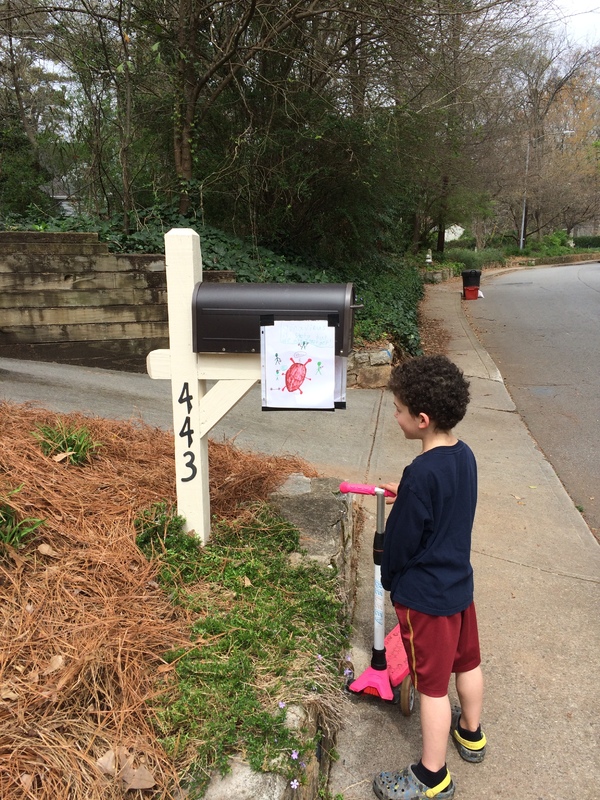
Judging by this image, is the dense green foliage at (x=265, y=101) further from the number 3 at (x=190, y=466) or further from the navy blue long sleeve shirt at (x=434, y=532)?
the navy blue long sleeve shirt at (x=434, y=532)

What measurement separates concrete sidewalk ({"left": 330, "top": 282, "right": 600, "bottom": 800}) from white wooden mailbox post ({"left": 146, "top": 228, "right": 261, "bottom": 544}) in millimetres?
1210

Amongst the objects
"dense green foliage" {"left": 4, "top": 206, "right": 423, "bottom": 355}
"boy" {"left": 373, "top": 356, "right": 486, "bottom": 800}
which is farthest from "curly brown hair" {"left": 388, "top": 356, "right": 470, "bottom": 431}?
"dense green foliage" {"left": 4, "top": 206, "right": 423, "bottom": 355}

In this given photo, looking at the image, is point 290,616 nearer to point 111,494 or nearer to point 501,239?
point 111,494

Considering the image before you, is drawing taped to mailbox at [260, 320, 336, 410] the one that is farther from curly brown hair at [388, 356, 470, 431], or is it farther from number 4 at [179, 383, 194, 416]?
curly brown hair at [388, 356, 470, 431]

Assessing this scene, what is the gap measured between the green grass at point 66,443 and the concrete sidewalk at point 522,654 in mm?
1770

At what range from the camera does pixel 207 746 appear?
6.02 ft

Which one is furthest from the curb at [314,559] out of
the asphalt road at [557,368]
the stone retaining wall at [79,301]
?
the stone retaining wall at [79,301]

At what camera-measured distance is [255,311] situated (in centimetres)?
262

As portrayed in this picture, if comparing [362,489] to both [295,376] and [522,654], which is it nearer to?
[295,376]

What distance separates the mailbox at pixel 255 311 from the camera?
2615 mm

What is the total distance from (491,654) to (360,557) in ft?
3.64

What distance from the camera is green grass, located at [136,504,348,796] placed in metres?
1.88

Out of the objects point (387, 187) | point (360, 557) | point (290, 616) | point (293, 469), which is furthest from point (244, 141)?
point (290, 616)

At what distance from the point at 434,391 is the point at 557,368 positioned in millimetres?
7999
